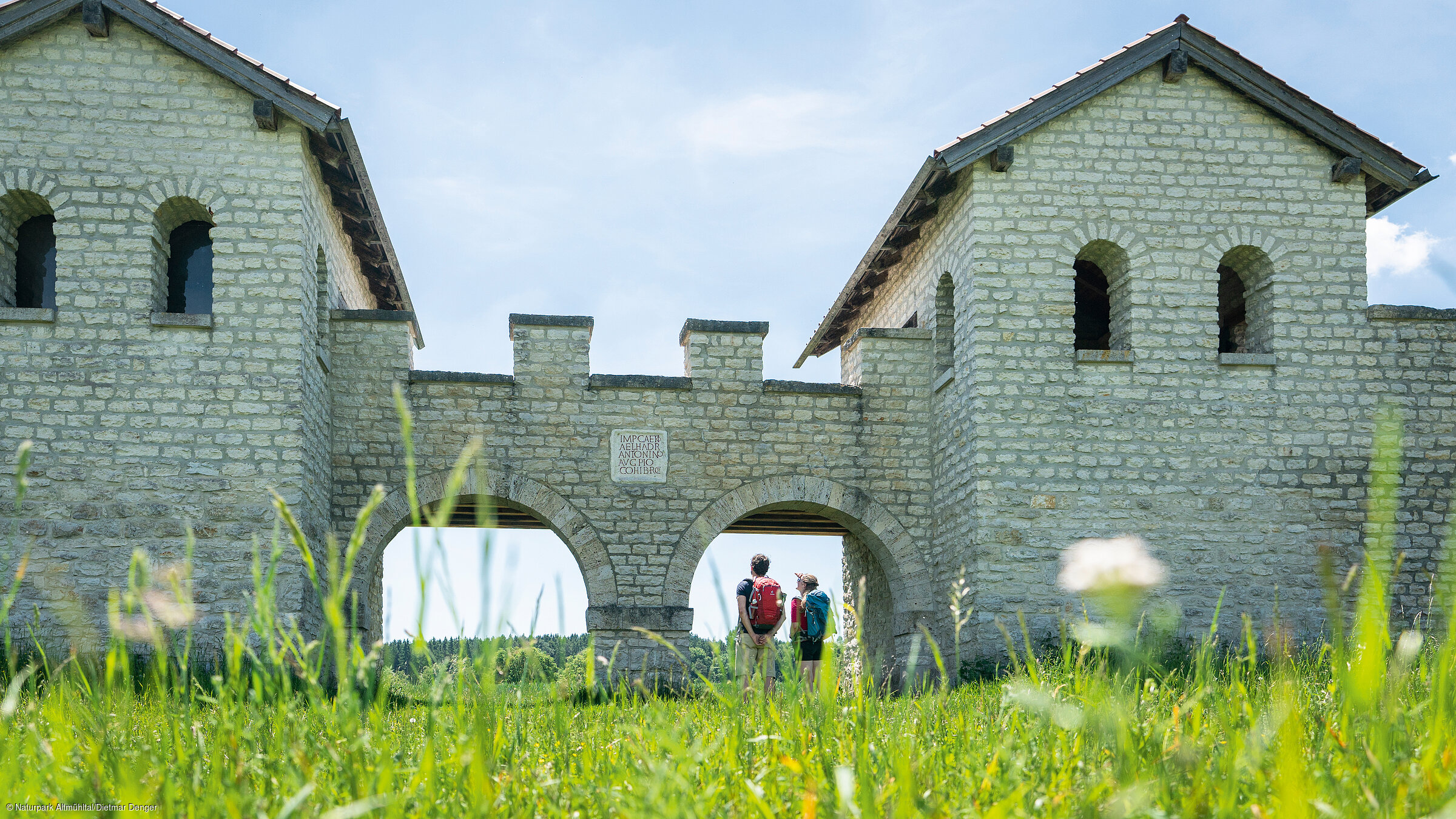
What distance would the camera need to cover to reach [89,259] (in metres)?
9.41

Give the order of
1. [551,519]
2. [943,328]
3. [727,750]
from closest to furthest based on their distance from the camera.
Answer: [727,750]
[551,519]
[943,328]

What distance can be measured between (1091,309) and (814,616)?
7978mm

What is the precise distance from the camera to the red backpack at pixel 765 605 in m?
7.94

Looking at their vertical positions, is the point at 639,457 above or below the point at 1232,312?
below

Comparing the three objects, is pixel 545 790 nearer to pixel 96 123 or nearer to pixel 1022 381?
pixel 1022 381

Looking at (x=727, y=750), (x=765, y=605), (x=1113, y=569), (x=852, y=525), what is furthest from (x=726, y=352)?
(x=1113, y=569)

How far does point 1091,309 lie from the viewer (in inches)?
547

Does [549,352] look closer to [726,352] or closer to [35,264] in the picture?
[726,352]

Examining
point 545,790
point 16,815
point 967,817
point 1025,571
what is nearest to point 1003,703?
point 967,817

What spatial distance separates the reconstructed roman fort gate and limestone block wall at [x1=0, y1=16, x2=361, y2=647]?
0.03 m

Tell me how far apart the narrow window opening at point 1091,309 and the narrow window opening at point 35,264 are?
10870mm

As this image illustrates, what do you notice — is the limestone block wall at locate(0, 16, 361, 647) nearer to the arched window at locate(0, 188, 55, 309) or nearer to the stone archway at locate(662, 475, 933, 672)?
the arched window at locate(0, 188, 55, 309)

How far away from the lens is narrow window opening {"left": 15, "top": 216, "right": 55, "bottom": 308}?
33.5 feet

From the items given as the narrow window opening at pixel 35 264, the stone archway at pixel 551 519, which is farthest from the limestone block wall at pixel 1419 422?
the narrow window opening at pixel 35 264
